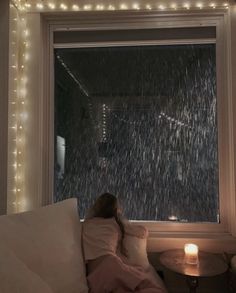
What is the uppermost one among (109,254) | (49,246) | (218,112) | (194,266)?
(218,112)

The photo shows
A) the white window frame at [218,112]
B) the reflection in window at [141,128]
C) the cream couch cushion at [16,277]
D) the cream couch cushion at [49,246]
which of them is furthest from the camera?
the reflection in window at [141,128]

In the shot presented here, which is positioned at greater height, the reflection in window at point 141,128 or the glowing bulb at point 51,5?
the glowing bulb at point 51,5

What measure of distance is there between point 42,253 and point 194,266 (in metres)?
0.95

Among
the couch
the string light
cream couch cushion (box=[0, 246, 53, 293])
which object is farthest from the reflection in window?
cream couch cushion (box=[0, 246, 53, 293])

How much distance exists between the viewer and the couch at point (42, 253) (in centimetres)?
113

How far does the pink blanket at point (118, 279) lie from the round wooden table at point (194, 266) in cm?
23

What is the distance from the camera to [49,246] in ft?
4.50

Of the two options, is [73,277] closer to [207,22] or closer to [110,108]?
[110,108]

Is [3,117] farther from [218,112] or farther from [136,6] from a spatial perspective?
[218,112]

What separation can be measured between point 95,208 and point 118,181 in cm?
48

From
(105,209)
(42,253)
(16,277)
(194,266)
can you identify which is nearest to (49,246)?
(42,253)

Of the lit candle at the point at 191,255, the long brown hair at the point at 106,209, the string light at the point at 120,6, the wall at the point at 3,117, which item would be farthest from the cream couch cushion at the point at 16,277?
the string light at the point at 120,6

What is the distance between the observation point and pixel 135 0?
6.94 feet

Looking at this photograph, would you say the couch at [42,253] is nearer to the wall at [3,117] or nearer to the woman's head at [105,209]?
the woman's head at [105,209]
